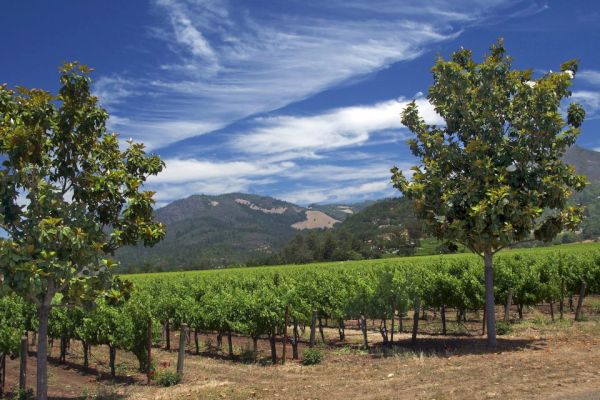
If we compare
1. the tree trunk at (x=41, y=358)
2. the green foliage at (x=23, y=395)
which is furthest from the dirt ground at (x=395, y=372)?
the tree trunk at (x=41, y=358)

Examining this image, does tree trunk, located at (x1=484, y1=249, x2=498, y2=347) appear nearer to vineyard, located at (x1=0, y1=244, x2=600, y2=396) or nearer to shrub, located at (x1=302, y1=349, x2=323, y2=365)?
vineyard, located at (x1=0, y1=244, x2=600, y2=396)

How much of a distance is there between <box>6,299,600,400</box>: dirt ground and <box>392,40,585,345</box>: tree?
2850 mm

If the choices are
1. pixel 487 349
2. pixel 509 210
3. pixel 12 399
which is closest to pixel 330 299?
pixel 487 349

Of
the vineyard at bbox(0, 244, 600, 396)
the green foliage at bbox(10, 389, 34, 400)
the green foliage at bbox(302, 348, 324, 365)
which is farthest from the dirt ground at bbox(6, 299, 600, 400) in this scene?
the vineyard at bbox(0, 244, 600, 396)

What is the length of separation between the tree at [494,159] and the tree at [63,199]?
402 inches

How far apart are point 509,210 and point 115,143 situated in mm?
12550

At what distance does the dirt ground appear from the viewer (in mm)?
12656

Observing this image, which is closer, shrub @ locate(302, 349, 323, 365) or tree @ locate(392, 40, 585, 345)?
tree @ locate(392, 40, 585, 345)

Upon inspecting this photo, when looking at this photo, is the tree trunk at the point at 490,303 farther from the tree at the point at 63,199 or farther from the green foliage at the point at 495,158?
the tree at the point at 63,199

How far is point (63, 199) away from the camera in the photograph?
12094 millimetres

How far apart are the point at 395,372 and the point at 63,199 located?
10.7m

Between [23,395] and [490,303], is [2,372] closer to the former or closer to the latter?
[23,395]

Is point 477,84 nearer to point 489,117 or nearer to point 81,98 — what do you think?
point 489,117

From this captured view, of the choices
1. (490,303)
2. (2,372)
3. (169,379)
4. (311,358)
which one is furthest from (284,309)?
(2,372)
